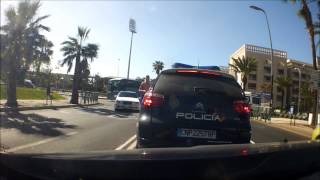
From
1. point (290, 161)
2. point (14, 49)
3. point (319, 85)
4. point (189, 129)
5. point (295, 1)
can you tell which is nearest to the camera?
point (290, 161)

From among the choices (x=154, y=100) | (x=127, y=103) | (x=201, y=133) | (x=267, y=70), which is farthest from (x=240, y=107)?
(x=267, y=70)

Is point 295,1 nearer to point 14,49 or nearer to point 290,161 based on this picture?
point 14,49

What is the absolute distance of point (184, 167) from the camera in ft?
8.48

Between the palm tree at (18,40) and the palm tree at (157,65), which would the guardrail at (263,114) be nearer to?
the palm tree at (18,40)

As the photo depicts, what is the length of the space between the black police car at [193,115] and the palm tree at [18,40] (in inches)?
985

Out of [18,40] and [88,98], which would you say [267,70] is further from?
[18,40]

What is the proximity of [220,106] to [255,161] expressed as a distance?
5.68 metres

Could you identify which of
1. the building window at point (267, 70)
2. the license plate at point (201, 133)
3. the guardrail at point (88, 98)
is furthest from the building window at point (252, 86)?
the license plate at point (201, 133)

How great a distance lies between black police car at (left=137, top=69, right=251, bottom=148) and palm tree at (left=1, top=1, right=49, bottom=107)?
25018 millimetres

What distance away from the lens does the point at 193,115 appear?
8.31 metres

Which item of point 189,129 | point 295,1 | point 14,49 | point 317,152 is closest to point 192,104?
point 189,129

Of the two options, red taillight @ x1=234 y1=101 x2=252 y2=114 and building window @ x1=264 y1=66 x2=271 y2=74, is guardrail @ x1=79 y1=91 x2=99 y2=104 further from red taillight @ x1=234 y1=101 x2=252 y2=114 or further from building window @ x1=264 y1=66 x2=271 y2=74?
building window @ x1=264 y1=66 x2=271 y2=74

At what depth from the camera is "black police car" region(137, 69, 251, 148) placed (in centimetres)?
823

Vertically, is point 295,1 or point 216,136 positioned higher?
point 295,1
